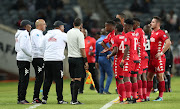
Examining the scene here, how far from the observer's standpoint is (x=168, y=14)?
29000 mm

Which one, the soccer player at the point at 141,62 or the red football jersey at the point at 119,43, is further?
the soccer player at the point at 141,62

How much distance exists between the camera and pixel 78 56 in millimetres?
11820

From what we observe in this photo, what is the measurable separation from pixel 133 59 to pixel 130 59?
91mm

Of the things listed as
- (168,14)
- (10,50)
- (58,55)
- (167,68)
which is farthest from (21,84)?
(168,14)

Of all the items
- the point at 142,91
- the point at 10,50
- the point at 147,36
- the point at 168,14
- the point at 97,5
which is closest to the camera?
the point at 142,91

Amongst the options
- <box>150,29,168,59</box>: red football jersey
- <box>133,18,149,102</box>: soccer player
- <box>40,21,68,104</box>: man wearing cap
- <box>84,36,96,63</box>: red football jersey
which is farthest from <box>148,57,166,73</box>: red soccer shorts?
<box>84,36,96,63</box>: red football jersey

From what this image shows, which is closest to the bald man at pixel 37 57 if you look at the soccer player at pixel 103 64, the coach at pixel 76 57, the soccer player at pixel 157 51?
the coach at pixel 76 57

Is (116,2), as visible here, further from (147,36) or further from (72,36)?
(72,36)

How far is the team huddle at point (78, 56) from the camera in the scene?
1173 cm

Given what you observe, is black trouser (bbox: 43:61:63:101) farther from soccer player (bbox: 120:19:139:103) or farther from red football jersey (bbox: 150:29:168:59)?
red football jersey (bbox: 150:29:168:59)

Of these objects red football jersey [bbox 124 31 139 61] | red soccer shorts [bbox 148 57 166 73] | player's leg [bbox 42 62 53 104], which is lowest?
player's leg [bbox 42 62 53 104]

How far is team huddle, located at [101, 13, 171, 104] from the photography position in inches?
458

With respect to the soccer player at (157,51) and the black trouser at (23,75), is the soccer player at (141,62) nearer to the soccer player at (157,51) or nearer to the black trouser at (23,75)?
the soccer player at (157,51)

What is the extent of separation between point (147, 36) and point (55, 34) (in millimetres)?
3990
